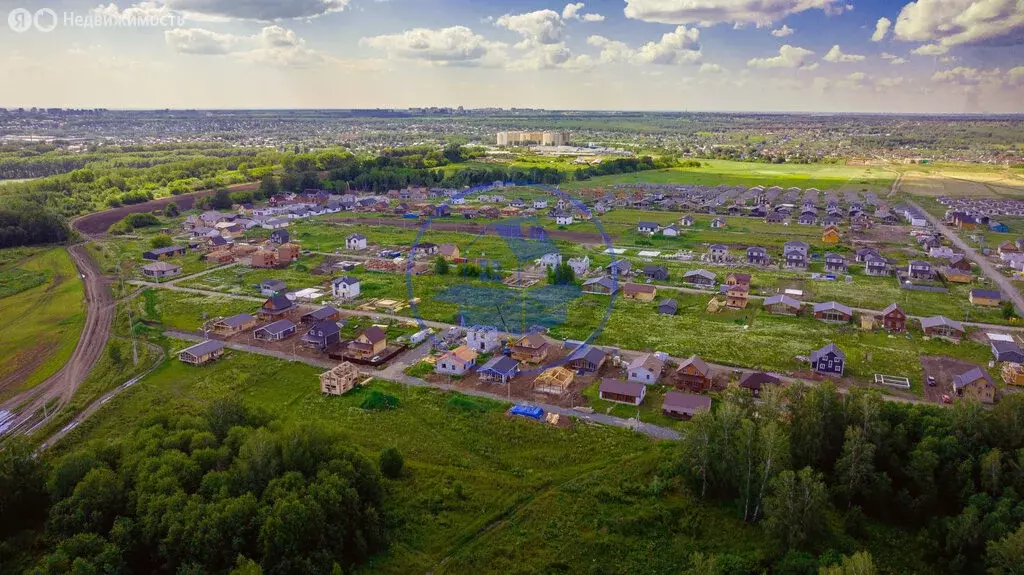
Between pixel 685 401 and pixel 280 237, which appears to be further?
pixel 280 237

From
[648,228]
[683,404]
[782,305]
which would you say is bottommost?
[683,404]

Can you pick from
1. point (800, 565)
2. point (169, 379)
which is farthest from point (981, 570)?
point (169, 379)

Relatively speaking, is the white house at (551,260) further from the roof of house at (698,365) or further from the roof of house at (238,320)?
the roof of house at (238,320)

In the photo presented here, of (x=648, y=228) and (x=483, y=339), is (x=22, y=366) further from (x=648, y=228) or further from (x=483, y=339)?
(x=648, y=228)

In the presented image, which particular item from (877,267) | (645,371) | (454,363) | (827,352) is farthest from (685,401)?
(877,267)

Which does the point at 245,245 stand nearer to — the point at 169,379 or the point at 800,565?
the point at 169,379

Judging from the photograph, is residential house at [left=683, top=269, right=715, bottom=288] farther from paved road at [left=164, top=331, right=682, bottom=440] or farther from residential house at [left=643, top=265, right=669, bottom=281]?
paved road at [left=164, top=331, right=682, bottom=440]
